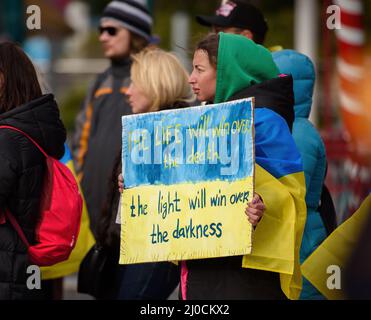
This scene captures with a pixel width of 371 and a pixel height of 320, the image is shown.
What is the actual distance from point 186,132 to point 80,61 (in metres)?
20.2

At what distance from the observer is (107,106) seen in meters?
7.71

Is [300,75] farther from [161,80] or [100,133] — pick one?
[100,133]

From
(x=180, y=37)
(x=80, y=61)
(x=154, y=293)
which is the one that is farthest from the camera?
(x=80, y=61)

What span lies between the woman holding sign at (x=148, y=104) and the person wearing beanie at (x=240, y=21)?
0.51 metres

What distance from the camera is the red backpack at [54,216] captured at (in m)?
5.37

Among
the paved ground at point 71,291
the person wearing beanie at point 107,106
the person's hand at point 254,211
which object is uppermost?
the person wearing beanie at point 107,106

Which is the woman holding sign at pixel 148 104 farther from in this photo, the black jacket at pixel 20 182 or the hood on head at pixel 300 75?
the black jacket at pixel 20 182

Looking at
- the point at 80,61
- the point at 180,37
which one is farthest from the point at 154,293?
the point at 80,61

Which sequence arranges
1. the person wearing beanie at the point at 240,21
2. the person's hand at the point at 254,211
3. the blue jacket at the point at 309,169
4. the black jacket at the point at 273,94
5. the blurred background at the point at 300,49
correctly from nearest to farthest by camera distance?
the person's hand at the point at 254,211 < the black jacket at the point at 273,94 < the blue jacket at the point at 309,169 < the person wearing beanie at the point at 240,21 < the blurred background at the point at 300,49

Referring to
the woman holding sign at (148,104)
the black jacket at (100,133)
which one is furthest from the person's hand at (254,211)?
the black jacket at (100,133)

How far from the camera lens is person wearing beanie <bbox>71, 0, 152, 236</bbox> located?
754cm

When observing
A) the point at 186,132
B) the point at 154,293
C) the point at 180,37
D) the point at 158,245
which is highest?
the point at 180,37
